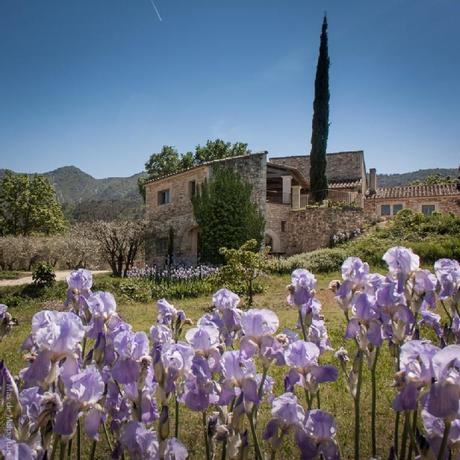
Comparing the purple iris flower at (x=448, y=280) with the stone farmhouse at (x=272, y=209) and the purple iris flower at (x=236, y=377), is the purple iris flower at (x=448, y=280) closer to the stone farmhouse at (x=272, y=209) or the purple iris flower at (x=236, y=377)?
the purple iris flower at (x=236, y=377)

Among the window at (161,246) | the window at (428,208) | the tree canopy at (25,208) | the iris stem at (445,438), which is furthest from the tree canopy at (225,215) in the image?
the tree canopy at (25,208)

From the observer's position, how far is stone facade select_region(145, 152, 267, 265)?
66.3ft

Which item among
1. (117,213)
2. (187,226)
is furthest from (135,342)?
(117,213)

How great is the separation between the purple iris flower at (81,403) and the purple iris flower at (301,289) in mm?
1118

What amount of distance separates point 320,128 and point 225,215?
32.3 feet

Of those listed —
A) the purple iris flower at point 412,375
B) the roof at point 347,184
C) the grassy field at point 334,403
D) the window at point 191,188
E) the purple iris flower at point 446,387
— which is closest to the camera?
the purple iris flower at point 446,387

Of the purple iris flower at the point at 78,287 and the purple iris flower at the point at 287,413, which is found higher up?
the purple iris flower at the point at 78,287

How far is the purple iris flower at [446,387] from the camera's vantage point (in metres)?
1.18

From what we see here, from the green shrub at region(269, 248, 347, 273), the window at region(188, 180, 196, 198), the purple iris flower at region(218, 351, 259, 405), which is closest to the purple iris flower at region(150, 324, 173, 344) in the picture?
the purple iris flower at region(218, 351, 259, 405)

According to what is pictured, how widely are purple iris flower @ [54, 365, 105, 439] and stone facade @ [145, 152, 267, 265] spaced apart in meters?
18.3

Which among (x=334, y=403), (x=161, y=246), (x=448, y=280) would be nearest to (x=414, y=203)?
(x=161, y=246)

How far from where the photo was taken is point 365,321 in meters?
1.88

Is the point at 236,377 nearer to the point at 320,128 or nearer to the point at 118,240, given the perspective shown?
the point at 118,240

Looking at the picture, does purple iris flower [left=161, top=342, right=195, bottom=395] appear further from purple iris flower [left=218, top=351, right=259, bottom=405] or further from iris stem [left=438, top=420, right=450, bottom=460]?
iris stem [left=438, top=420, right=450, bottom=460]
